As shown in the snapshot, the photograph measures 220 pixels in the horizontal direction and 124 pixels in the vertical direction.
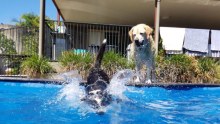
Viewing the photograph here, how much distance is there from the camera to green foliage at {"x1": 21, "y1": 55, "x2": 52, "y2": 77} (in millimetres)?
9602

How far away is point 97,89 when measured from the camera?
12.0 ft

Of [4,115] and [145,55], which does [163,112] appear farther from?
[145,55]

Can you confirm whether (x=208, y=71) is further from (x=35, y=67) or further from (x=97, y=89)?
(x=97, y=89)

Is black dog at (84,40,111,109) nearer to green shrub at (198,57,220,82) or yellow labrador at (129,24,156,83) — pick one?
yellow labrador at (129,24,156,83)

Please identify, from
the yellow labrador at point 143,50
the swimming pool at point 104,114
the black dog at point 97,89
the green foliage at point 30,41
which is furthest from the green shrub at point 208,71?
the green foliage at point 30,41

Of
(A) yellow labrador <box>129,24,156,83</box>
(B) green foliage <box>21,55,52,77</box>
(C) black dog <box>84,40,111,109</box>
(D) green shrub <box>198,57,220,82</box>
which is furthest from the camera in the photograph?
(D) green shrub <box>198,57,220,82</box>

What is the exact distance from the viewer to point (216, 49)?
43.7 feet

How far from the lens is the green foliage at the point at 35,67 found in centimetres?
960

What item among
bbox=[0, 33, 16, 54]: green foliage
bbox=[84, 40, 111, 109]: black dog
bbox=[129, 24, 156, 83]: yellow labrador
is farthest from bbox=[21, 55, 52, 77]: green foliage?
bbox=[84, 40, 111, 109]: black dog

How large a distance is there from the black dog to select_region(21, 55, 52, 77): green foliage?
5.84m

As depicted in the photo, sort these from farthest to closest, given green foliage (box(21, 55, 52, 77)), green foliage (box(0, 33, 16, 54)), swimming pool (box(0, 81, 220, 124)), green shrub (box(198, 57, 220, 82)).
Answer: green foliage (box(0, 33, 16, 54)) < green shrub (box(198, 57, 220, 82)) < green foliage (box(21, 55, 52, 77)) < swimming pool (box(0, 81, 220, 124))

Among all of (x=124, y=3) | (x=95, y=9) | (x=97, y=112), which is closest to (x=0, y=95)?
(x=97, y=112)

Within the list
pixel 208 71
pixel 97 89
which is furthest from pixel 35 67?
pixel 97 89

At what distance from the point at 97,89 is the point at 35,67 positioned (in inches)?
249
